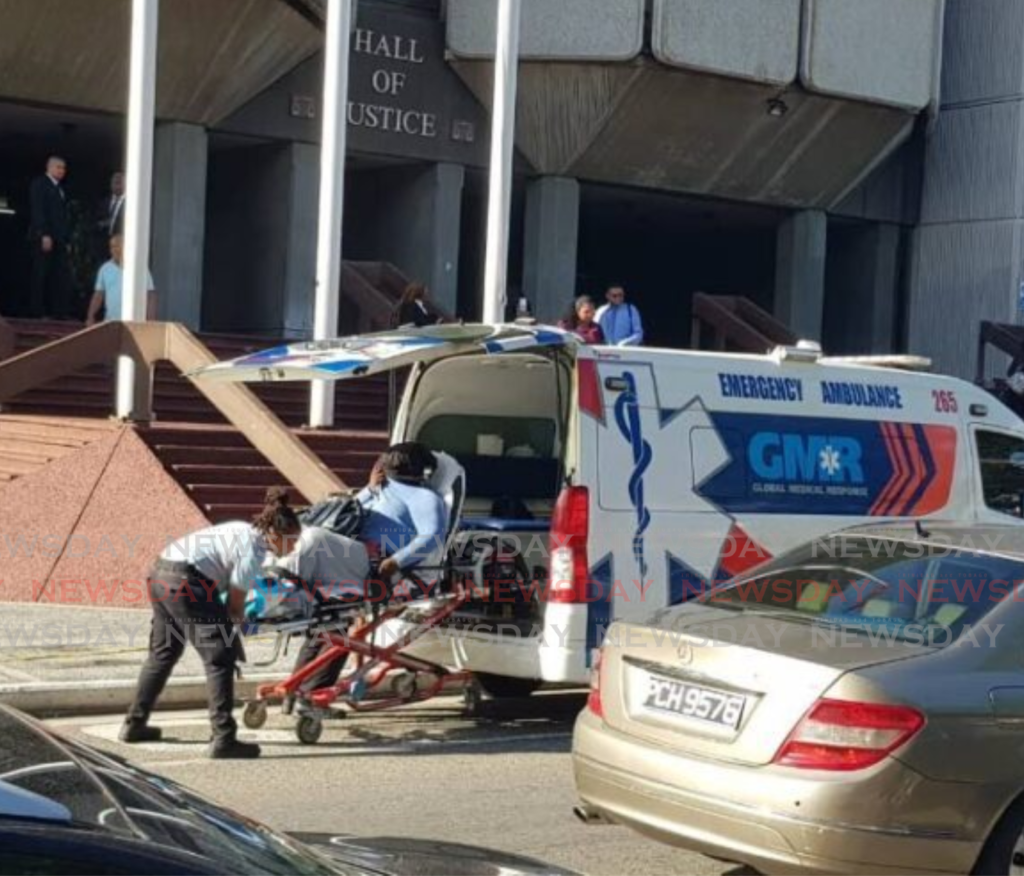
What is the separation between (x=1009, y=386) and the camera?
2353cm

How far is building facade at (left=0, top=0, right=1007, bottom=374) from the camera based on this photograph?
22.2m

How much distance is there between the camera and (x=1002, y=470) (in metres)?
11.8

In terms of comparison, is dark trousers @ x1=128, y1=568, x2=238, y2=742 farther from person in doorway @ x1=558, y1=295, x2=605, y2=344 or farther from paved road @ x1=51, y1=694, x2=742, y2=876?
person in doorway @ x1=558, y1=295, x2=605, y2=344

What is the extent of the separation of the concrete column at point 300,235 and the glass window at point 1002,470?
44.2 ft

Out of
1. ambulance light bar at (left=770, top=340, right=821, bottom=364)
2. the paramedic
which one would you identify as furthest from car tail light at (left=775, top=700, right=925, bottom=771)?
ambulance light bar at (left=770, top=340, right=821, bottom=364)

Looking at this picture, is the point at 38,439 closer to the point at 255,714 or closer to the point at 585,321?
the point at 585,321

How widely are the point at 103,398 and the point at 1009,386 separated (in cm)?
1224

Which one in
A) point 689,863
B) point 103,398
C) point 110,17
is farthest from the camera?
point 110,17

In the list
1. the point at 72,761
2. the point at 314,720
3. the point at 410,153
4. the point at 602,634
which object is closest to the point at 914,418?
the point at 602,634

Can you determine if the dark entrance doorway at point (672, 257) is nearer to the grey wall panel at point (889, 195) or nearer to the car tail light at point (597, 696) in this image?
the grey wall panel at point (889, 195)

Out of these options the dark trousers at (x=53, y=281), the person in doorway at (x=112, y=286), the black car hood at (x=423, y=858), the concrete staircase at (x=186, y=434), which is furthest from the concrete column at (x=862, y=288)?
the black car hood at (x=423, y=858)

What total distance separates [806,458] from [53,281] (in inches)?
498

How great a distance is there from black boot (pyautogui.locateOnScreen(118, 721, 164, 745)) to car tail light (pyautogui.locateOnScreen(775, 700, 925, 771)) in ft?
14.5

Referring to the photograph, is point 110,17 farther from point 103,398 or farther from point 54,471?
point 54,471
